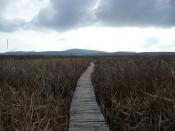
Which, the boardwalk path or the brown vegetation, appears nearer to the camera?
the brown vegetation

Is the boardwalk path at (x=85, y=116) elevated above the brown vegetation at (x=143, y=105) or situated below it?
below

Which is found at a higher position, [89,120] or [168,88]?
[168,88]

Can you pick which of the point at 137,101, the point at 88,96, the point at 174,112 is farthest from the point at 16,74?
the point at 174,112

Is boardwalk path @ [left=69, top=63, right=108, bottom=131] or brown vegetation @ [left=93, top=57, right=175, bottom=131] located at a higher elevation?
brown vegetation @ [left=93, top=57, right=175, bottom=131]

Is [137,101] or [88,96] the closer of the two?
[137,101]

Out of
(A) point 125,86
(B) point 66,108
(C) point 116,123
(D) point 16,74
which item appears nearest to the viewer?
(C) point 116,123

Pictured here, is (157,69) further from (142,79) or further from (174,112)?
(174,112)

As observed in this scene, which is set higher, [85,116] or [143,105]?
[143,105]

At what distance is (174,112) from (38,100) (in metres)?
2.24

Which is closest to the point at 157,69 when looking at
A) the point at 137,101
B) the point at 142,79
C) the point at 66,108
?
the point at 142,79

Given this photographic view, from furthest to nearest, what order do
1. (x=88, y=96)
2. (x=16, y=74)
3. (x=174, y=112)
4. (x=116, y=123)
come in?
(x=16, y=74)
(x=88, y=96)
(x=116, y=123)
(x=174, y=112)

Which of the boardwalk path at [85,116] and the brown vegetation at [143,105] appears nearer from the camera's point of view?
the brown vegetation at [143,105]

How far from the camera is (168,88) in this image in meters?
5.29

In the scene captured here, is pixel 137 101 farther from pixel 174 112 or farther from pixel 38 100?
pixel 38 100
